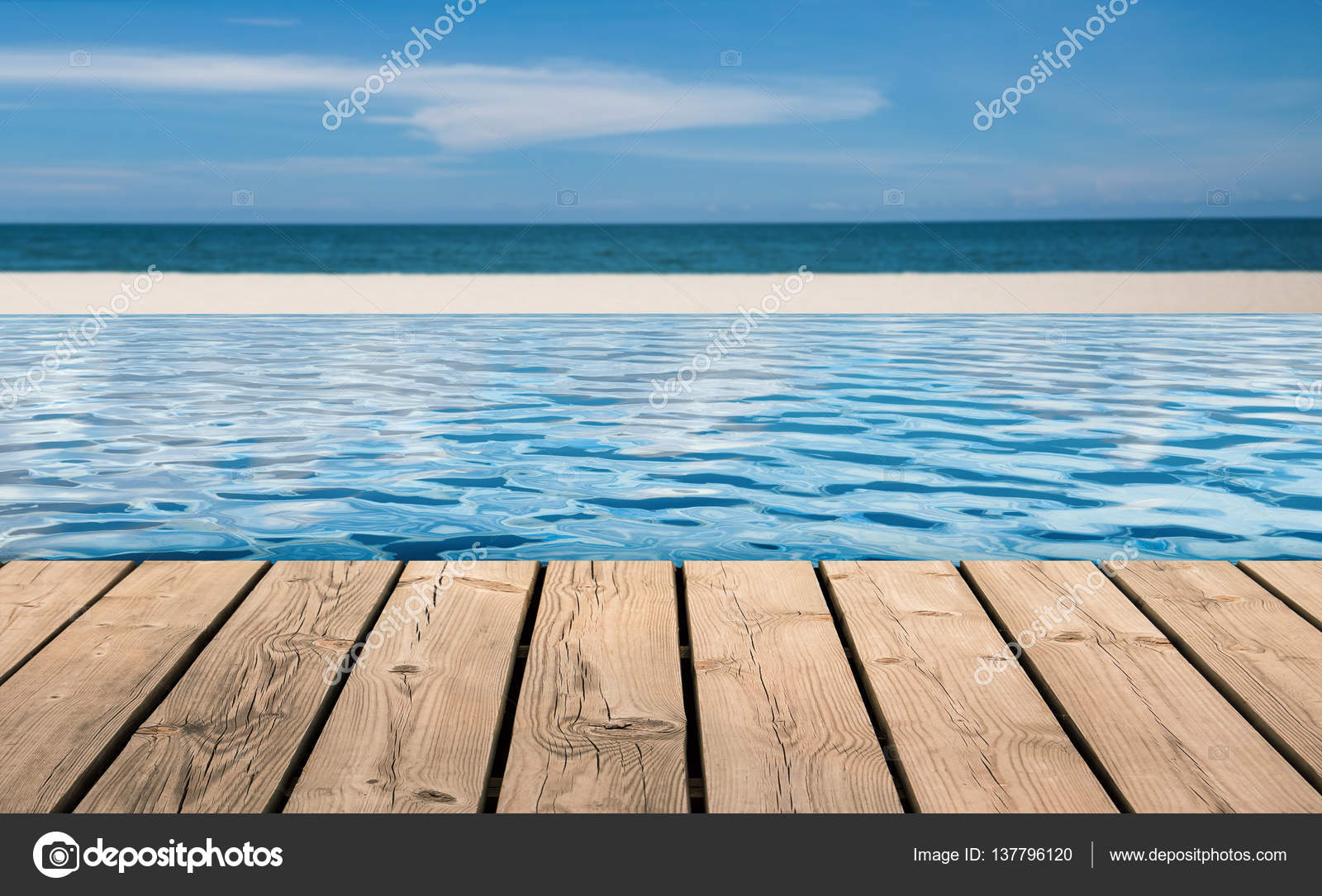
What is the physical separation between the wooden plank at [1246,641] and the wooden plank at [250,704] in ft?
4.77

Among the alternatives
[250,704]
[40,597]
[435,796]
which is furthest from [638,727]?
[40,597]

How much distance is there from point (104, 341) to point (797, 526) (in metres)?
7.76

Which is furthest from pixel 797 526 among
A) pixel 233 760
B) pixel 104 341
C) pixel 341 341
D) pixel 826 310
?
pixel 826 310

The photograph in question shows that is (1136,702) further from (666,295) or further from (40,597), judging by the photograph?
(666,295)

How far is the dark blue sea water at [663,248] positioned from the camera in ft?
84.1

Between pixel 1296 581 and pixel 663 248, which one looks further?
pixel 663 248

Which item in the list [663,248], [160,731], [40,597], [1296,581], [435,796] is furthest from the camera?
[663,248]

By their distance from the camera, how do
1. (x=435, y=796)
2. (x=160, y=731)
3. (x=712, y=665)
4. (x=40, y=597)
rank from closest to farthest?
(x=435, y=796)
(x=160, y=731)
(x=712, y=665)
(x=40, y=597)

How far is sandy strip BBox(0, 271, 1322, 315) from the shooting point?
12523mm

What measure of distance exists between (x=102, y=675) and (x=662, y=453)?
117 inches

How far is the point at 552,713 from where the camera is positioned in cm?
155

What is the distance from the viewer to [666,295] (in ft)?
45.6

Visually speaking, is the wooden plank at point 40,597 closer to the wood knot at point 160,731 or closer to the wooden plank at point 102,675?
the wooden plank at point 102,675
